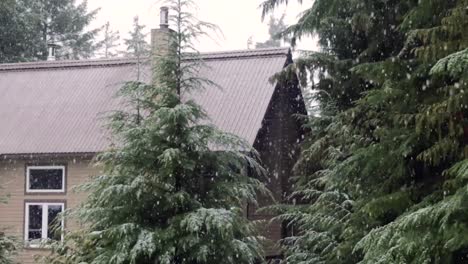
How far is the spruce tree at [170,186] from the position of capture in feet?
24.9

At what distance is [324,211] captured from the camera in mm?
9898

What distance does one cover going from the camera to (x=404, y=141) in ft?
20.2

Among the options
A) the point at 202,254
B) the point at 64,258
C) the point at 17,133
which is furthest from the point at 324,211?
the point at 17,133

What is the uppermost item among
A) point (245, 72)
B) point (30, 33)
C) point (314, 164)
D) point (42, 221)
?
point (30, 33)

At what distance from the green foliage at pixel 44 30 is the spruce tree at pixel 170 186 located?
25.4 m

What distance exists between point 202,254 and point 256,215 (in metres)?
11.0

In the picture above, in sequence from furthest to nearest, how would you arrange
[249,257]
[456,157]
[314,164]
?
[314,164] → [249,257] → [456,157]

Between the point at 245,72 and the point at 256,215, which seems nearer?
the point at 256,215

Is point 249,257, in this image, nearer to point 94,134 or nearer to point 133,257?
point 133,257

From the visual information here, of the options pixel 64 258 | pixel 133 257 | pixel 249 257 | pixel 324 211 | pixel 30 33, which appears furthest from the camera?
pixel 30 33

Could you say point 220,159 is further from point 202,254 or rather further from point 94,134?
point 94,134


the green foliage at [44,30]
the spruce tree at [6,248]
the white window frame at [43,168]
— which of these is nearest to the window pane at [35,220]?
the white window frame at [43,168]

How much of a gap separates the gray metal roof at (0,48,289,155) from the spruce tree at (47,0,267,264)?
29.2ft

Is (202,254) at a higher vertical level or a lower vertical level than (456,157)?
lower
